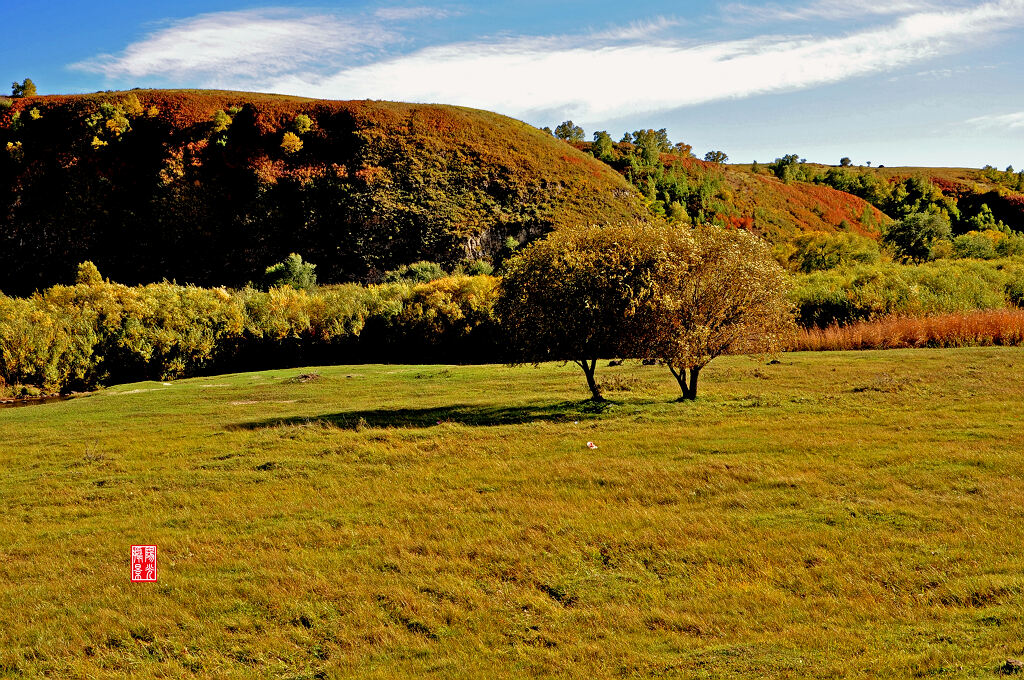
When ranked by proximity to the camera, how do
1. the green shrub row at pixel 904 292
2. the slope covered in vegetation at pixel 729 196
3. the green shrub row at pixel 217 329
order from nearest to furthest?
1. the green shrub row at pixel 217 329
2. the green shrub row at pixel 904 292
3. the slope covered in vegetation at pixel 729 196

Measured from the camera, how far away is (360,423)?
1959 centimetres

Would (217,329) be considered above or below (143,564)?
above

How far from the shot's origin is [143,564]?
9.73 metres

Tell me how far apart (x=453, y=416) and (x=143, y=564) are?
453 inches

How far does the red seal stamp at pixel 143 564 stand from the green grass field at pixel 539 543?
0.13 metres

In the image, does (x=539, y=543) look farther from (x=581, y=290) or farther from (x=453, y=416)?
(x=453, y=416)

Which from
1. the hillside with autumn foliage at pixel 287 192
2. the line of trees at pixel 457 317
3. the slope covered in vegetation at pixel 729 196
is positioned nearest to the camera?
the line of trees at pixel 457 317

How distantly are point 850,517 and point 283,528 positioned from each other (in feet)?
29.6

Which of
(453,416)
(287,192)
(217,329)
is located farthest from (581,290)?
(287,192)

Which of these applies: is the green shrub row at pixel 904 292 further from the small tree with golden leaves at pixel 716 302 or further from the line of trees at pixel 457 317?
the small tree with golden leaves at pixel 716 302

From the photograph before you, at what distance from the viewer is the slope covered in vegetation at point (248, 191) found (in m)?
67.9

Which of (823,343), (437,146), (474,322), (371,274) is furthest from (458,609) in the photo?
(437,146)

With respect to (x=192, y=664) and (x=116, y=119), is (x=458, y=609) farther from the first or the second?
(x=116, y=119)

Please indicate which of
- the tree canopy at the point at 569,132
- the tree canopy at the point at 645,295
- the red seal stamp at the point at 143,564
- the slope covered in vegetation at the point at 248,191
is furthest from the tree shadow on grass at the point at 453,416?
the tree canopy at the point at 569,132
